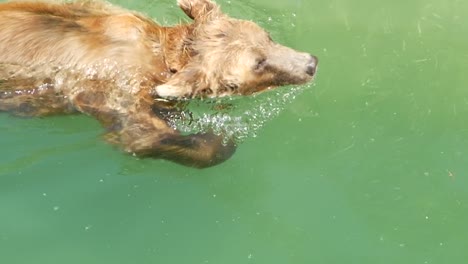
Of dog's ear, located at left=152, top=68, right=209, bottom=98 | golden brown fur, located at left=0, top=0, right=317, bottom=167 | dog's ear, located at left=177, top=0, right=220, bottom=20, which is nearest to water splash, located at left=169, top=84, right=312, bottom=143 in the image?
golden brown fur, located at left=0, top=0, right=317, bottom=167

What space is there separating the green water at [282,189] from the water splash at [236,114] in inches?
4.0

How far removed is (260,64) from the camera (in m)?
6.00

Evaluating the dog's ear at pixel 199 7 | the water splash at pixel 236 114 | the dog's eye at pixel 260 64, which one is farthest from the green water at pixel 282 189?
the dog's ear at pixel 199 7

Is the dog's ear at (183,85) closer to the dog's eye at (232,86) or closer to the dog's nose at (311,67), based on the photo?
the dog's eye at (232,86)

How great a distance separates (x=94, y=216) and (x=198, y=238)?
859mm

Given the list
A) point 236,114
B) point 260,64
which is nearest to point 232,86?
point 260,64

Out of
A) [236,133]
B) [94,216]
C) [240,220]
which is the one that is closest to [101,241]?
[94,216]

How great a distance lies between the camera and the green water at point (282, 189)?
5.66m

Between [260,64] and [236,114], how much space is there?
0.63 metres

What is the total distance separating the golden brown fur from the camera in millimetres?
5758

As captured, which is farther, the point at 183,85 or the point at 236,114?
the point at 236,114

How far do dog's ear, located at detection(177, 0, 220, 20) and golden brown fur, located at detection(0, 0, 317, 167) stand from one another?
0.05 m

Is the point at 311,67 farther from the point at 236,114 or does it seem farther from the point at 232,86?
the point at 236,114

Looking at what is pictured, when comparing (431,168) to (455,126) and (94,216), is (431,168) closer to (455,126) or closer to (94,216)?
(455,126)
